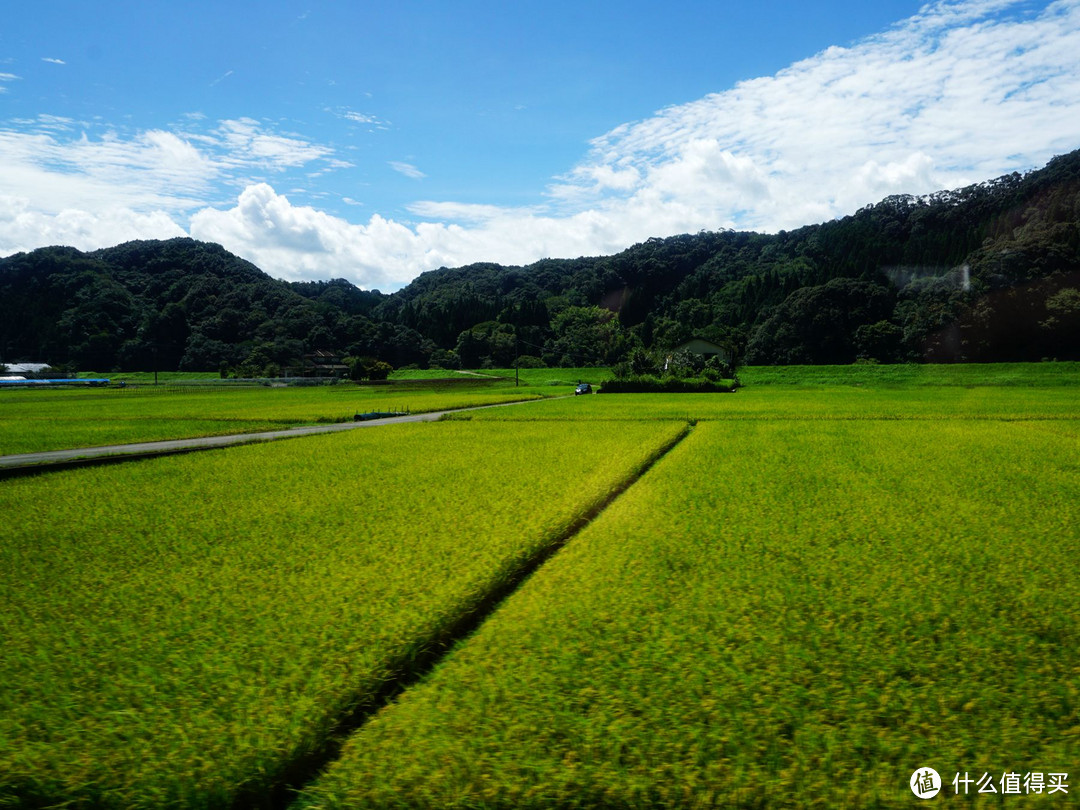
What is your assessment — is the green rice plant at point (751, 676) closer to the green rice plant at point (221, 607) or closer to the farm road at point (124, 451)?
the green rice plant at point (221, 607)

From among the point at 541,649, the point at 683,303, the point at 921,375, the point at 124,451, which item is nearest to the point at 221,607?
the point at 541,649

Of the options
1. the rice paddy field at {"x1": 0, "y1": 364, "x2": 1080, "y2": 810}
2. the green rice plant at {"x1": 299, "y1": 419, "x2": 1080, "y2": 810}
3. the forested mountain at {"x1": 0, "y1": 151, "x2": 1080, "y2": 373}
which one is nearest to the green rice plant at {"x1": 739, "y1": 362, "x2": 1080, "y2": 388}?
the forested mountain at {"x1": 0, "y1": 151, "x2": 1080, "y2": 373}

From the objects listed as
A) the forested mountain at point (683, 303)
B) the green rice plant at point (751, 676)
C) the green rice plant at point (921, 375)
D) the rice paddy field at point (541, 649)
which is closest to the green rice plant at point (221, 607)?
the rice paddy field at point (541, 649)

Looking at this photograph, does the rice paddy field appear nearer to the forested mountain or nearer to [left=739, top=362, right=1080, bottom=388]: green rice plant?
[left=739, top=362, right=1080, bottom=388]: green rice plant

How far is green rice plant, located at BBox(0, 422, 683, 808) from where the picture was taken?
294 cm

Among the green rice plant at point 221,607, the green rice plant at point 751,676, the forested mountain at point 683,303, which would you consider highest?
the forested mountain at point 683,303

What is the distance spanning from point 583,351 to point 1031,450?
82.2 meters

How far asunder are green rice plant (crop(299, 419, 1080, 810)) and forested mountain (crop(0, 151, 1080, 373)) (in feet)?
234

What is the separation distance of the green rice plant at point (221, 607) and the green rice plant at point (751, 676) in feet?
1.27

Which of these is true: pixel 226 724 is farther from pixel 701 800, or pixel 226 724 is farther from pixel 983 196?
pixel 983 196

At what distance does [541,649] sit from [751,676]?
118cm

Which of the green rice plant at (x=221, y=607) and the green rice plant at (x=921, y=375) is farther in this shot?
the green rice plant at (x=921, y=375)

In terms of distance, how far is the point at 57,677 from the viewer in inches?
145

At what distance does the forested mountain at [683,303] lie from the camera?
6719 centimetres
